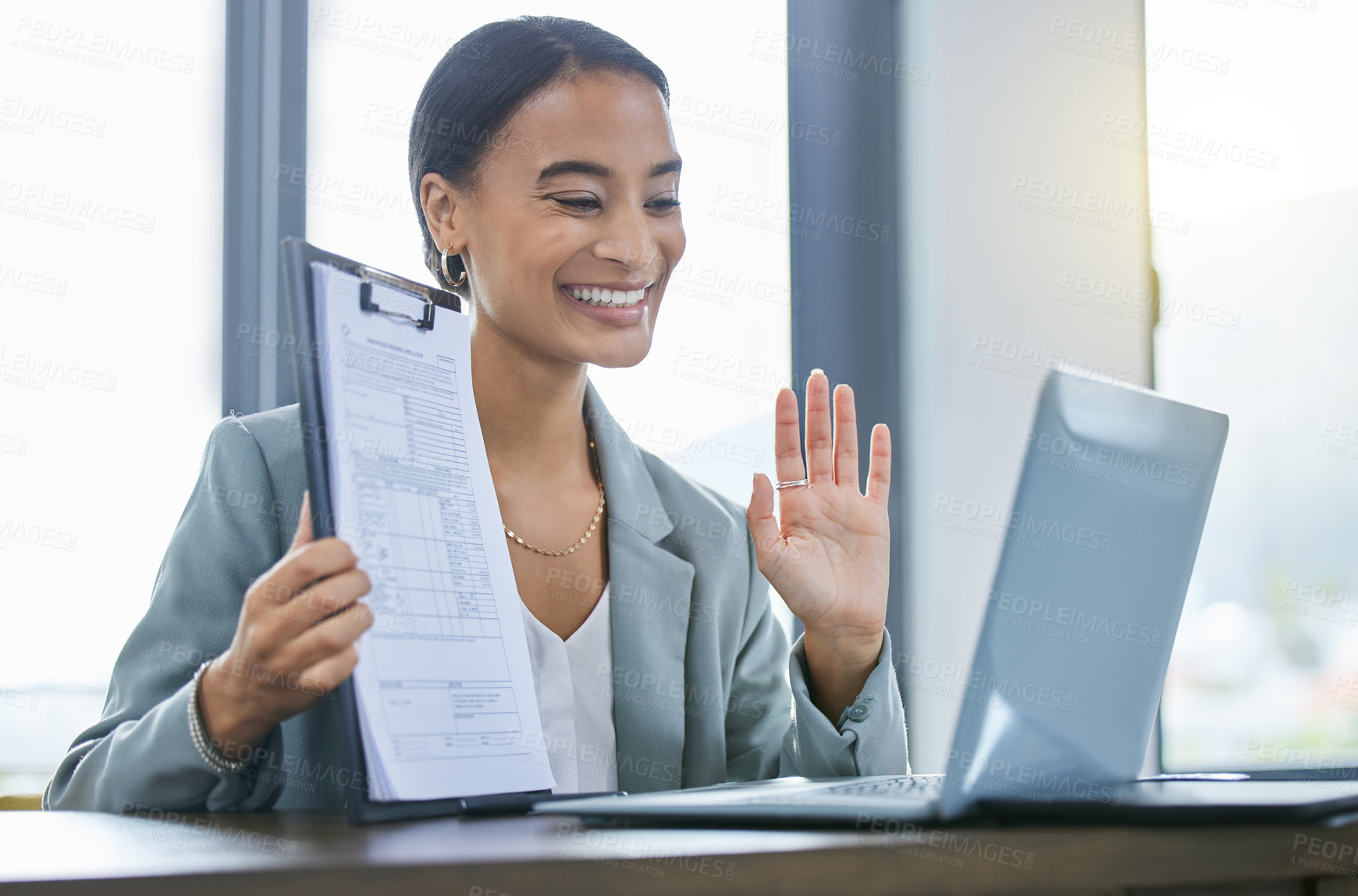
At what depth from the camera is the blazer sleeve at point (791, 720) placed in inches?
45.6

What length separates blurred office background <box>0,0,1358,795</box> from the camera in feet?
6.64

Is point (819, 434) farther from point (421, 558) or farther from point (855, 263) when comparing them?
point (855, 263)

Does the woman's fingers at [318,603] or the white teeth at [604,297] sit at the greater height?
the white teeth at [604,297]

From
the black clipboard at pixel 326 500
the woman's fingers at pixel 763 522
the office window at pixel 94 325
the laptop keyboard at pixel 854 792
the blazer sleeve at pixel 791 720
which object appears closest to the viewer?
the laptop keyboard at pixel 854 792

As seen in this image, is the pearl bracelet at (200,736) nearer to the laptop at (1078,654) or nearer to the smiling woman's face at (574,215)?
the laptop at (1078,654)

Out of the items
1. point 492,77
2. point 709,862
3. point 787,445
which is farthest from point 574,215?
point 709,862

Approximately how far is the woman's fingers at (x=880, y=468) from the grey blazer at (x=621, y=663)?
209 mm

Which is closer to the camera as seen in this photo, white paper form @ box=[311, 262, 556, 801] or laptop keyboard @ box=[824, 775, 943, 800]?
laptop keyboard @ box=[824, 775, 943, 800]

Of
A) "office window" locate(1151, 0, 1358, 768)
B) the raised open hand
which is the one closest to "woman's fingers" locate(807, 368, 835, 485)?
the raised open hand

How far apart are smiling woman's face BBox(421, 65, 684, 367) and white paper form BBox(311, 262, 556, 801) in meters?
0.47

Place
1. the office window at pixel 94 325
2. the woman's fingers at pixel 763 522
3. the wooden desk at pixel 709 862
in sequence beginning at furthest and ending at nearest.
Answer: the office window at pixel 94 325 < the woman's fingers at pixel 763 522 < the wooden desk at pixel 709 862

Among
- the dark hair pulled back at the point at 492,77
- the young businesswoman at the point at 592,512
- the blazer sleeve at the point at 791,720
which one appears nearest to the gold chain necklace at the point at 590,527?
the young businesswoman at the point at 592,512

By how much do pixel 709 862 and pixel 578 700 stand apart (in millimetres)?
883

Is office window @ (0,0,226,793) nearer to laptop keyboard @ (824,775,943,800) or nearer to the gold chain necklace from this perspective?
the gold chain necklace
